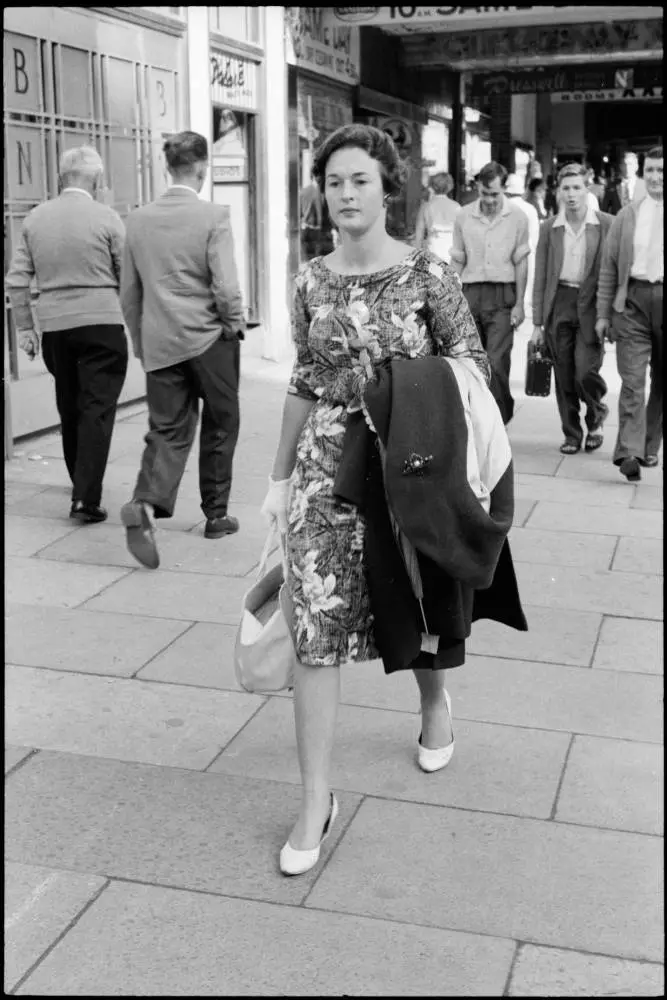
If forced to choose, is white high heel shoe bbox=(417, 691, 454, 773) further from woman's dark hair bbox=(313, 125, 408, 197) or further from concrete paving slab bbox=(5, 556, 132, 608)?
concrete paving slab bbox=(5, 556, 132, 608)

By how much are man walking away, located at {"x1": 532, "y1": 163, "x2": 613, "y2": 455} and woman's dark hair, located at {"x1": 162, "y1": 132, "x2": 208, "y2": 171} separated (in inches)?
114

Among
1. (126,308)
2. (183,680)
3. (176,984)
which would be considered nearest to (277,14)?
(126,308)

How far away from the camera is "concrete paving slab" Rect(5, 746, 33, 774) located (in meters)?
3.87

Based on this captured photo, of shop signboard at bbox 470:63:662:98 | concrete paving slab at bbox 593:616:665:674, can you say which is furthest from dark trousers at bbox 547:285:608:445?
shop signboard at bbox 470:63:662:98

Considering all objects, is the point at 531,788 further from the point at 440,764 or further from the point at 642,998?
the point at 642,998

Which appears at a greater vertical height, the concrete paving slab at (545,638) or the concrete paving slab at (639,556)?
the concrete paving slab at (639,556)

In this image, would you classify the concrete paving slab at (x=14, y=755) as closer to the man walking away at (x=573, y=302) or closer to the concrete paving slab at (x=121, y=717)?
the concrete paving slab at (x=121, y=717)

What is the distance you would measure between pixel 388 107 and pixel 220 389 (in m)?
11.5

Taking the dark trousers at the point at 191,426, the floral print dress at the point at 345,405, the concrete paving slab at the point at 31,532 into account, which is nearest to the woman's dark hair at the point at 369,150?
the floral print dress at the point at 345,405

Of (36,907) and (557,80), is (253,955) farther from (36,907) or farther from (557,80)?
(557,80)

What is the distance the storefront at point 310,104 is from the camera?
43.1 feet

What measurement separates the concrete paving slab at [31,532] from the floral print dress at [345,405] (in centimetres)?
310

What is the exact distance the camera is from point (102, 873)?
3.25 metres

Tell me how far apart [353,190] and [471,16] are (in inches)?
444
